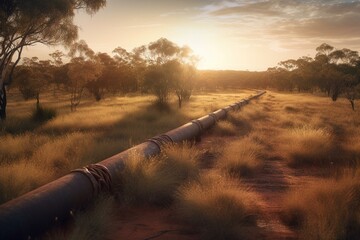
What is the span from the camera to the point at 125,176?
24.2 feet

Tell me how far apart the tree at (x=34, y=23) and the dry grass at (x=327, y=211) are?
16217 millimetres

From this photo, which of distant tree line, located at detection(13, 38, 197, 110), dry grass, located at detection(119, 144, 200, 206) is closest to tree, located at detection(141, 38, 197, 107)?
distant tree line, located at detection(13, 38, 197, 110)

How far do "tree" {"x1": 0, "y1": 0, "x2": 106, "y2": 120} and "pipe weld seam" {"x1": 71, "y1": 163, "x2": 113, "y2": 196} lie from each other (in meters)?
13.8

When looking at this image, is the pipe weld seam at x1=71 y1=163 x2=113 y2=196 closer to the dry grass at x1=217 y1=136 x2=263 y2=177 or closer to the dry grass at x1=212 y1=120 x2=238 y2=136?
the dry grass at x1=217 y1=136 x2=263 y2=177

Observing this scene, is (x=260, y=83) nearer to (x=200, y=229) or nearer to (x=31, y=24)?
(x=31, y=24)

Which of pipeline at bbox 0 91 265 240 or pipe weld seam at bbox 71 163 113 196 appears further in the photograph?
pipe weld seam at bbox 71 163 113 196

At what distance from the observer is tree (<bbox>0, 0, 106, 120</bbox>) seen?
699 inches

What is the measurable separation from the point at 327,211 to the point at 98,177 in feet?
13.3

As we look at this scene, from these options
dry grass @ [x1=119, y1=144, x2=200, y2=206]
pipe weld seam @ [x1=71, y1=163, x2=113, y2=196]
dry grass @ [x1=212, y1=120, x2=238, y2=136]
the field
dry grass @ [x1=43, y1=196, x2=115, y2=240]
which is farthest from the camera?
dry grass @ [x1=212, y1=120, x2=238, y2=136]

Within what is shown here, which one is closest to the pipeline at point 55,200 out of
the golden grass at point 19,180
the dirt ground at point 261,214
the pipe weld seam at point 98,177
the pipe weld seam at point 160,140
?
the pipe weld seam at point 98,177

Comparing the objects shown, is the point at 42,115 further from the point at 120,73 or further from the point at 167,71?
the point at 120,73

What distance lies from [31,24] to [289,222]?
18.5 m

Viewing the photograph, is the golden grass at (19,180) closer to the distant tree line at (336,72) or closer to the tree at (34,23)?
the tree at (34,23)

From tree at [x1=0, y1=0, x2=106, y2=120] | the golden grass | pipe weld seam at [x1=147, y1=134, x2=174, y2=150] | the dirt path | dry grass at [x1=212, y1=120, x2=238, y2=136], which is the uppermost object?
tree at [x1=0, y1=0, x2=106, y2=120]
